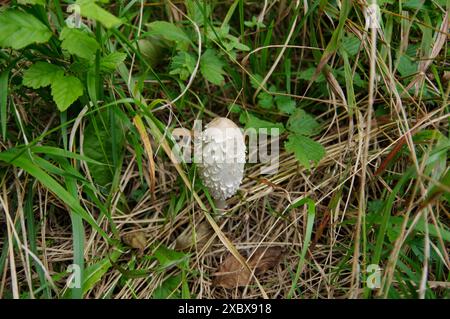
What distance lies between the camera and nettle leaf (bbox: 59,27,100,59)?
1.21m

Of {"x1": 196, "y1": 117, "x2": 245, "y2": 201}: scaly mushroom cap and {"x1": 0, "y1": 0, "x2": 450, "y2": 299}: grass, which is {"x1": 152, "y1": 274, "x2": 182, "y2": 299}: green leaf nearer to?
{"x1": 0, "y1": 0, "x2": 450, "y2": 299}: grass

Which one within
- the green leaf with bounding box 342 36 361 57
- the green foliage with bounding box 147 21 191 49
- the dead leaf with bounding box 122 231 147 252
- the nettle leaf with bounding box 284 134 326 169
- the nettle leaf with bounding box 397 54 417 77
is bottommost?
the dead leaf with bounding box 122 231 147 252

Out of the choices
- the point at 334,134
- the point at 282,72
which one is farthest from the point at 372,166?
the point at 282,72

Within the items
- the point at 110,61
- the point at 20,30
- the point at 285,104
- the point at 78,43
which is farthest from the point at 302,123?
the point at 20,30

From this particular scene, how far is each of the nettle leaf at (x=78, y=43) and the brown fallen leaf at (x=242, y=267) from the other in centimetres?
80

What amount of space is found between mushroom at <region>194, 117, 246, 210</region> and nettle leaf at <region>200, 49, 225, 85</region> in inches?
8.0

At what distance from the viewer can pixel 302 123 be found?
159cm

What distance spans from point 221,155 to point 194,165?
14 centimetres

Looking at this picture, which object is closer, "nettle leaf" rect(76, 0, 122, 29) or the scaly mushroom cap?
"nettle leaf" rect(76, 0, 122, 29)

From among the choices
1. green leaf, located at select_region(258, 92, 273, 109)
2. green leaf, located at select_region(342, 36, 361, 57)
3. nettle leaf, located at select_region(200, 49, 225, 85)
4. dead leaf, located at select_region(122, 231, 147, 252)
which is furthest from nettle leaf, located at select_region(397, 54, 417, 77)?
dead leaf, located at select_region(122, 231, 147, 252)

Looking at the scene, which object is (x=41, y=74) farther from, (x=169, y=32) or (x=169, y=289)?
(x=169, y=289)

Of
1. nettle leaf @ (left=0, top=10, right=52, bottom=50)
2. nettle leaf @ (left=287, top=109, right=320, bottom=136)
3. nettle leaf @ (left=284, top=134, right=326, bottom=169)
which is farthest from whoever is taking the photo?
nettle leaf @ (left=287, top=109, right=320, bottom=136)

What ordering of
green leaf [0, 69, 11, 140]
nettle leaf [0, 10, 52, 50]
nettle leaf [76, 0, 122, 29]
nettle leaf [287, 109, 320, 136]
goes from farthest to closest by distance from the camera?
nettle leaf [287, 109, 320, 136], green leaf [0, 69, 11, 140], nettle leaf [0, 10, 52, 50], nettle leaf [76, 0, 122, 29]

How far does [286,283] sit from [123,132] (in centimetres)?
75
